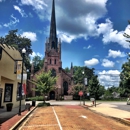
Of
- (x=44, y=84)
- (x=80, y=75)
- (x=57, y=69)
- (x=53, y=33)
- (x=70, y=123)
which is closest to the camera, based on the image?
(x=70, y=123)

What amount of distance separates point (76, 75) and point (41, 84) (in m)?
62.2

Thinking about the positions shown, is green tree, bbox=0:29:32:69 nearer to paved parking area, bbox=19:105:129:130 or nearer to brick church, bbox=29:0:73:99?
brick church, bbox=29:0:73:99

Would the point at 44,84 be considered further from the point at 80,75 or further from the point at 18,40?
the point at 80,75

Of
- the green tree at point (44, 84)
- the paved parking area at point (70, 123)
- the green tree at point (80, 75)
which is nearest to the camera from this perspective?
the paved parking area at point (70, 123)

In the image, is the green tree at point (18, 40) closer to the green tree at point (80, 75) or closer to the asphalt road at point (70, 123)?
the green tree at point (80, 75)

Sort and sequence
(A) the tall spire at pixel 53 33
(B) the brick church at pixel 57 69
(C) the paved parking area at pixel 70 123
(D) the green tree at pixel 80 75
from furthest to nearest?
(D) the green tree at pixel 80 75 < (A) the tall spire at pixel 53 33 < (B) the brick church at pixel 57 69 < (C) the paved parking area at pixel 70 123

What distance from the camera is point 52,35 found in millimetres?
71938

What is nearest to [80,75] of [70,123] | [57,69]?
[57,69]

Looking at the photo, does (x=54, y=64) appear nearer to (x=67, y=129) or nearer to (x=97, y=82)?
(x=97, y=82)

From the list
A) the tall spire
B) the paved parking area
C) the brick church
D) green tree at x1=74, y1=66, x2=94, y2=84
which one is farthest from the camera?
green tree at x1=74, y1=66, x2=94, y2=84

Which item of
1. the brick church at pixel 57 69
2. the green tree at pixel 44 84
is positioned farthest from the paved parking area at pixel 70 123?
the brick church at pixel 57 69

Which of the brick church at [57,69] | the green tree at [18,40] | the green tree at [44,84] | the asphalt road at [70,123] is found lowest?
the asphalt road at [70,123]

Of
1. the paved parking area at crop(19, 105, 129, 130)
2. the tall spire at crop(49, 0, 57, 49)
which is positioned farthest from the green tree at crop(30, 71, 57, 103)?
the tall spire at crop(49, 0, 57, 49)

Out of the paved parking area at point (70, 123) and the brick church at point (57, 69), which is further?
the brick church at point (57, 69)
